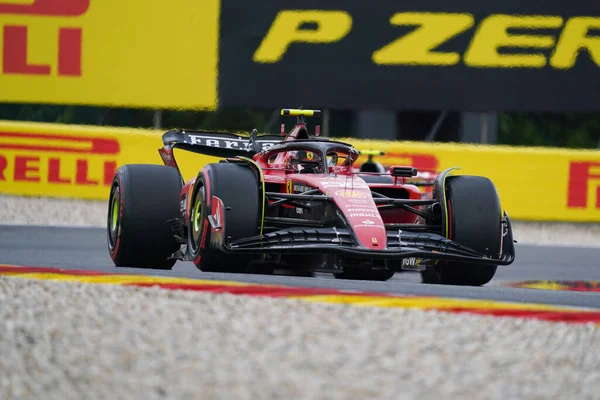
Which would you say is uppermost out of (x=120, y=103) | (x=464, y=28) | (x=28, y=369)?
(x=464, y=28)

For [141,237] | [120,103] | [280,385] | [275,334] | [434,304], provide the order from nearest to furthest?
[280,385] → [275,334] → [434,304] → [141,237] → [120,103]

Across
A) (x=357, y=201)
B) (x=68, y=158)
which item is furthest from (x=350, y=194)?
(x=68, y=158)

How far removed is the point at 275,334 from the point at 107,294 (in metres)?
1.45

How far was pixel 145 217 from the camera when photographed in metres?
9.30

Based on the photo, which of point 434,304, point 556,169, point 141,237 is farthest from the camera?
point 556,169

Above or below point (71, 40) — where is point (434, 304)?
below

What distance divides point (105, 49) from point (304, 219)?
8858mm

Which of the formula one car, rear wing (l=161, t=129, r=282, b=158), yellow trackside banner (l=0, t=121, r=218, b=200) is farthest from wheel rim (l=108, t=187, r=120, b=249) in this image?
yellow trackside banner (l=0, t=121, r=218, b=200)

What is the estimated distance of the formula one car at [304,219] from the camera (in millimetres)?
8172

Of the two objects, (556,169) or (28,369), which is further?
(556,169)

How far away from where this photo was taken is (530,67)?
16594 millimetres

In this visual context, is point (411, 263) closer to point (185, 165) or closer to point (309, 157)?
point (309, 157)

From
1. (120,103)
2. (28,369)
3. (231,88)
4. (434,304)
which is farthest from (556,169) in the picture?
(28,369)

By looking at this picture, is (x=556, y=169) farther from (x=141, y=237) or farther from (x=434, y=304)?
(x=434, y=304)
